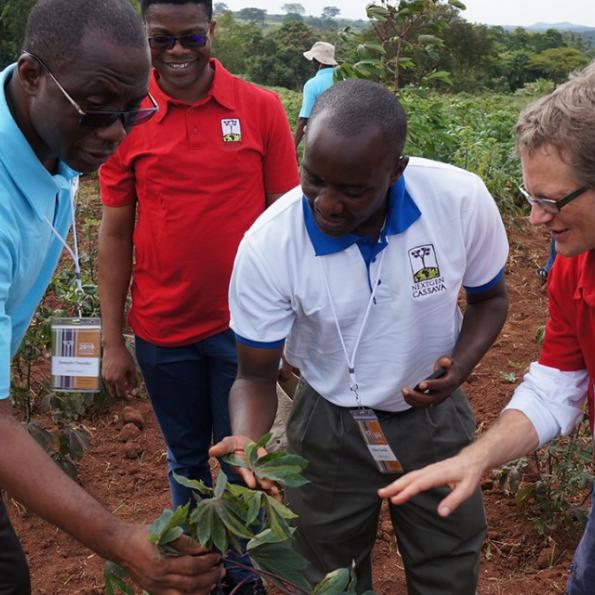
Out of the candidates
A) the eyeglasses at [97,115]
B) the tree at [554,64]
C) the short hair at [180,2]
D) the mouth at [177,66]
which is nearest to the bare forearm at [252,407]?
the eyeglasses at [97,115]

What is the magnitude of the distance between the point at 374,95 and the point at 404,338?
0.53 m

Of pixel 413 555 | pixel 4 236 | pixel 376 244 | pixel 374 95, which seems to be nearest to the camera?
pixel 4 236

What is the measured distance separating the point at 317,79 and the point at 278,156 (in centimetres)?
479

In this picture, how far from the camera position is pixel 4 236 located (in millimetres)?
1503

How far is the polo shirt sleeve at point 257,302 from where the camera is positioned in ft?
5.85

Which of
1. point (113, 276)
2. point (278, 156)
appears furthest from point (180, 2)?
point (113, 276)

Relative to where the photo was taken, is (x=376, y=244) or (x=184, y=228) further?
(x=184, y=228)

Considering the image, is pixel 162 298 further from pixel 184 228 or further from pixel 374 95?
pixel 374 95

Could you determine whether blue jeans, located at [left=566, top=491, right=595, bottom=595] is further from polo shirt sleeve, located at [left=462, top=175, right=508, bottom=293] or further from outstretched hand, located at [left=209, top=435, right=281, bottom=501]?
outstretched hand, located at [left=209, top=435, right=281, bottom=501]

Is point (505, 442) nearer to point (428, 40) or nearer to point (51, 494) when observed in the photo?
point (51, 494)

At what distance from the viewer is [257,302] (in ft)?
5.90

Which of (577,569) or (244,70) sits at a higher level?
(577,569)

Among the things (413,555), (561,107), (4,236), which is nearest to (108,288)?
(4,236)

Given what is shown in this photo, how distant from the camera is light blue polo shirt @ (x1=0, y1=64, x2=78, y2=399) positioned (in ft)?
4.95
